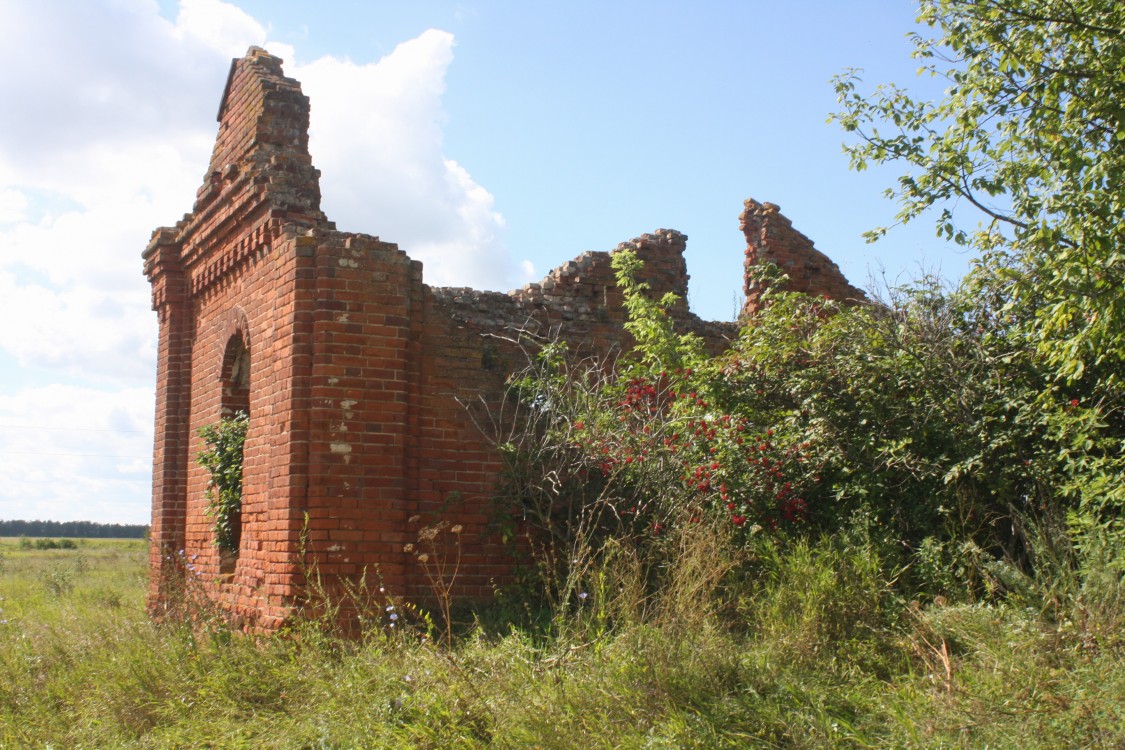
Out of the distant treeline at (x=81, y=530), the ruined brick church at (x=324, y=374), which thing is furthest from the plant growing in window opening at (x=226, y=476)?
the distant treeline at (x=81, y=530)

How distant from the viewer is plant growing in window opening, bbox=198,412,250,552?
29.9 ft

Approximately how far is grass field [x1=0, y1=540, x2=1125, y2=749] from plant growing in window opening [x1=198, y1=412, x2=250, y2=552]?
1774 mm

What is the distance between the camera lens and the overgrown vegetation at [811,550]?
17.3 ft

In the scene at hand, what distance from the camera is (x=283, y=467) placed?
751 centimetres

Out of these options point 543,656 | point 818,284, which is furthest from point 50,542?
point 543,656

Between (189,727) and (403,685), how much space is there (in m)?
1.42

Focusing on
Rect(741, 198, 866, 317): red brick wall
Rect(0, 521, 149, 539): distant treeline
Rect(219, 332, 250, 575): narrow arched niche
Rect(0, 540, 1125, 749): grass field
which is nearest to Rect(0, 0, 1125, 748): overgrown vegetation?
Rect(0, 540, 1125, 749): grass field

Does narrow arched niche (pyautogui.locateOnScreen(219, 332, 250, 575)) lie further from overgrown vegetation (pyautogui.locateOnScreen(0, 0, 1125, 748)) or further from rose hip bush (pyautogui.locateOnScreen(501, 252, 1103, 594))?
rose hip bush (pyautogui.locateOnScreen(501, 252, 1103, 594))

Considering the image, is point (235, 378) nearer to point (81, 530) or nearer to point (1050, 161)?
point (1050, 161)

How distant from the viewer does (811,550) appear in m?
6.91

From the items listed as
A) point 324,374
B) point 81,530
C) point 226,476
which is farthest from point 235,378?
point 81,530

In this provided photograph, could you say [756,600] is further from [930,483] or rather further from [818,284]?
[818,284]

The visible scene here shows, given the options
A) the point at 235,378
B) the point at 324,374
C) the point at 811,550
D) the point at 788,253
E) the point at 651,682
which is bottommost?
the point at 651,682

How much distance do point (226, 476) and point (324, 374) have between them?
229 centimetres
